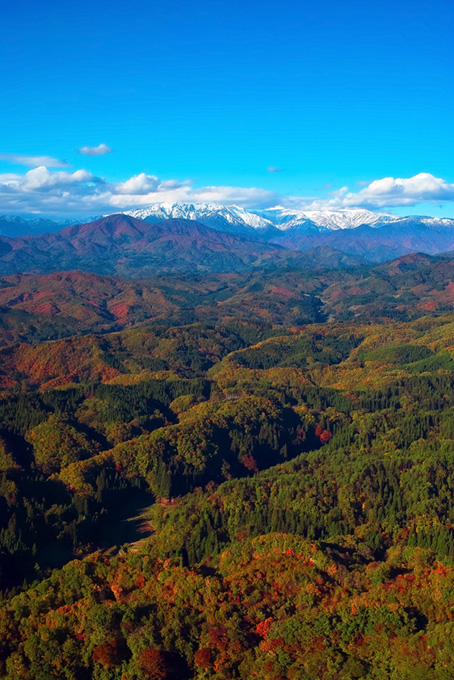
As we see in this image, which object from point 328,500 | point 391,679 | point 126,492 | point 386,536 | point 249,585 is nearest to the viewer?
point 391,679

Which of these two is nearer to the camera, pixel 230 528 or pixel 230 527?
pixel 230 528

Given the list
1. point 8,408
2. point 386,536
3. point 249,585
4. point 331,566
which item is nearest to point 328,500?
point 386,536

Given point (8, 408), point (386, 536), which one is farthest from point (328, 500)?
point (8, 408)

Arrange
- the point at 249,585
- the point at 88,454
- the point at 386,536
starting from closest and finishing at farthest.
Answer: the point at 249,585, the point at 386,536, the point at 88,454

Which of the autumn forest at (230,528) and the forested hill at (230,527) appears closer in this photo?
the autumn forest at (230,528)

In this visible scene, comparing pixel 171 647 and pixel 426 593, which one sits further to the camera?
pixel 426 593

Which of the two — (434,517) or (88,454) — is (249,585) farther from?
(88,454)

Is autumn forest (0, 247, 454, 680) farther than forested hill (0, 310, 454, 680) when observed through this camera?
No

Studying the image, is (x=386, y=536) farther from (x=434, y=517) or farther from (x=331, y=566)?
(x=331, y=566)

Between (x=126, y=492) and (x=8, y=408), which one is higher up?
(x=8, y=408)
